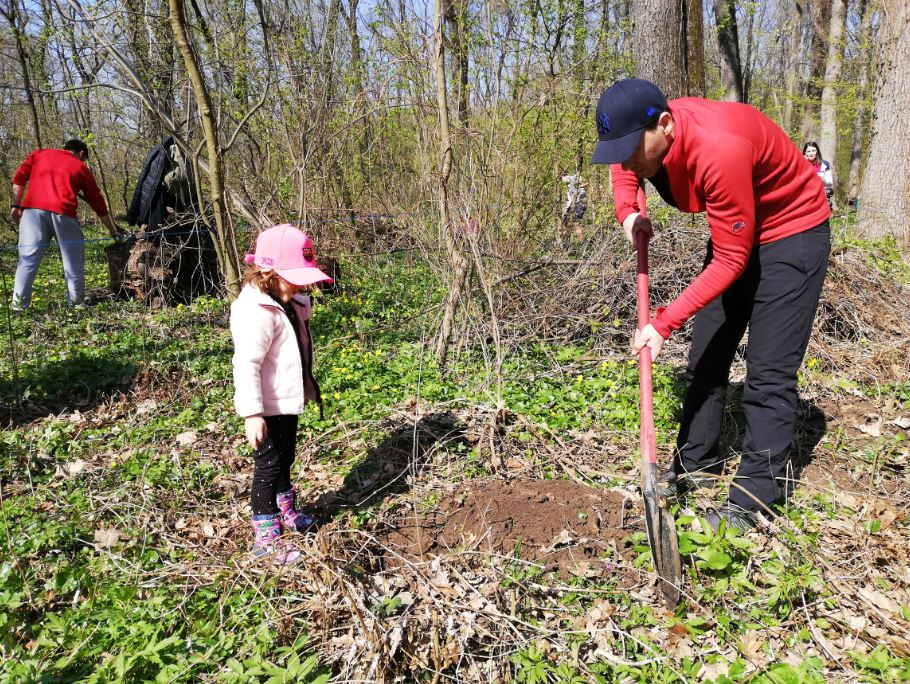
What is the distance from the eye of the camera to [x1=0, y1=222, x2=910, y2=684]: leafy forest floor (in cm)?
204

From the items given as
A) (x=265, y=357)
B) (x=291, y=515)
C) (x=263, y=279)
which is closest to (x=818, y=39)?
(x=263, y=279)

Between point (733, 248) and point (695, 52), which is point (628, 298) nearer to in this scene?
point (733, 248)

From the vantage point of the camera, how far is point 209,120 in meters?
3.69

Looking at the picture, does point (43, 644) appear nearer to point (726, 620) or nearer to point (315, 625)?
point (315, 625)

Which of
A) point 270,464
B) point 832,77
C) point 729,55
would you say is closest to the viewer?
point 270,464

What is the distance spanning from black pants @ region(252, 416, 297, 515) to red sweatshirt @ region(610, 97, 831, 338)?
5.41ft

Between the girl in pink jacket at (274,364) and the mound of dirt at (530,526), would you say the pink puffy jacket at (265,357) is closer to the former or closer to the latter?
the girl in pink jacket at (274,364)

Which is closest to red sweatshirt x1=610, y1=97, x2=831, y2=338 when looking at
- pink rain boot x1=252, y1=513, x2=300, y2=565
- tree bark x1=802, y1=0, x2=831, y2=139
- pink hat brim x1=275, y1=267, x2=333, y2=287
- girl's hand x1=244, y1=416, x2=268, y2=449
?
Result: pink hat brim x1=275, y1=267, x2=333, y2=287

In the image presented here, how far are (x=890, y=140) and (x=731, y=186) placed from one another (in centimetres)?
553

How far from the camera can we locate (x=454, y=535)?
271 centimetres

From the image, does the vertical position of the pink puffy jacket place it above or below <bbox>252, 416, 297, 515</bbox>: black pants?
above

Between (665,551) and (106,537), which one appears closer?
(665,551)

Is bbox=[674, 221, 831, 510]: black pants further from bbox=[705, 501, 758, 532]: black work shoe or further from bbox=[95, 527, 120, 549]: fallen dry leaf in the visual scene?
bbox=[95, 527, 120, 549]: fallen dry leaf

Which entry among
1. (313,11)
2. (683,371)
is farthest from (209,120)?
(313,11)
